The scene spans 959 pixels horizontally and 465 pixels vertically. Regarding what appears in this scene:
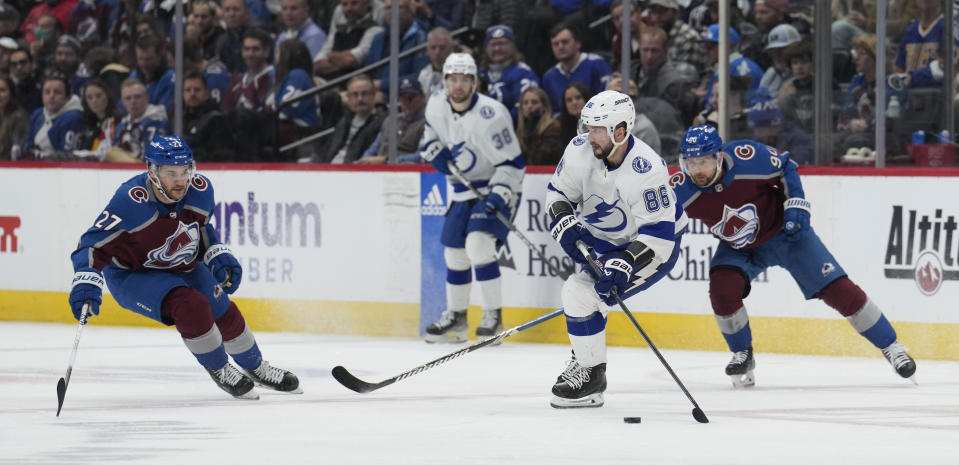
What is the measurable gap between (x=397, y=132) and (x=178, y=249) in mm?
2737

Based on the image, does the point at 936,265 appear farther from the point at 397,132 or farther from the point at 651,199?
the point at 397,132

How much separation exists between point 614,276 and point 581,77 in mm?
2683

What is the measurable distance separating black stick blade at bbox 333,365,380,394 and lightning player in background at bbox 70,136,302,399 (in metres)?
0.36

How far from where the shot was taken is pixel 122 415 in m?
5.16

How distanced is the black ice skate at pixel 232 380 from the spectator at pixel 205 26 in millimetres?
3465

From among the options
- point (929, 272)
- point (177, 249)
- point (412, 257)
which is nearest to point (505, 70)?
point (412, 257)

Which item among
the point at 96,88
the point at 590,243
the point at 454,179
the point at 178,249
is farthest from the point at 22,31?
the point at 590,243

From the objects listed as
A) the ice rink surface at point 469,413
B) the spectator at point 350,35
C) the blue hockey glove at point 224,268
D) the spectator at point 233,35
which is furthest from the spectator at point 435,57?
the blue hockey glove at point 224,268

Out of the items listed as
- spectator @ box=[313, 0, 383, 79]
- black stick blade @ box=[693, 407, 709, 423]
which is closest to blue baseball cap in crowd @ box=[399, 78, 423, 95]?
spectator @ box=[313, 0, 383, 79]

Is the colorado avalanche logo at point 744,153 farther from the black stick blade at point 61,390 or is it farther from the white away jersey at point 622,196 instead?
the black stick blade at point 61,390

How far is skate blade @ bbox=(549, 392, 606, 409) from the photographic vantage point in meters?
5.29

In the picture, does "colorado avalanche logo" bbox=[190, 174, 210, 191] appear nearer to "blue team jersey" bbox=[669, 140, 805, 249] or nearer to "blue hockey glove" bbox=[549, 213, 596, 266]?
"blue hockey glove" bbox=[549, 213, 596, 266]

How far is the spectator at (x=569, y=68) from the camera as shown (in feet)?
24.8

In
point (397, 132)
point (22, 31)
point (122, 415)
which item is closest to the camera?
point (122, 415)
